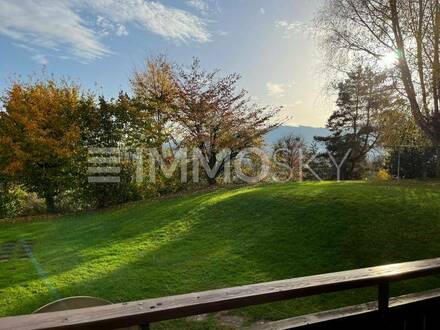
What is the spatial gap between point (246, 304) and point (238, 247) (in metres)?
4.35

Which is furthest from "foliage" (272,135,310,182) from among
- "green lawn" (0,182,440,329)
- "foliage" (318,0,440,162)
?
"green lawn" (0,182,440,329)

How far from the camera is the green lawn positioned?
4641 millimetres

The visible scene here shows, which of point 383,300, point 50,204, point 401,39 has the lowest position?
point 50,204

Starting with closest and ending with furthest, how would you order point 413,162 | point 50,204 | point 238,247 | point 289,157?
point 238,247 < point 50,204 < point 413,162 < point 289,157

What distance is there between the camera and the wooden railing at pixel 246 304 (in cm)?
148

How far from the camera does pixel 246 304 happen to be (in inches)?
69.6

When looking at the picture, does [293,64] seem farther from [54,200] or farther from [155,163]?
[54,200]

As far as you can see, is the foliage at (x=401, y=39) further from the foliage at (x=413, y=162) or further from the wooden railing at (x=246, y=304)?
the foliage at (x=413, y=162)

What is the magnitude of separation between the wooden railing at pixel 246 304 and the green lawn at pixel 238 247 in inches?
72.0

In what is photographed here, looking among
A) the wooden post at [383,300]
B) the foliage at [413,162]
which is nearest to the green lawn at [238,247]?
the wooden post at [383,300]

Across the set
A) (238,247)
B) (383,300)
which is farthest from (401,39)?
(383,300)

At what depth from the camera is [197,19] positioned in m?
12.3

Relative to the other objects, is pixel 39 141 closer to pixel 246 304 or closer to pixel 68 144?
pixel 68 144

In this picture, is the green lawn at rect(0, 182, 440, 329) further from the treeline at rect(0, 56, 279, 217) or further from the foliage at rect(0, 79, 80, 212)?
the foliage at rect(0, 79, 80, 212)
